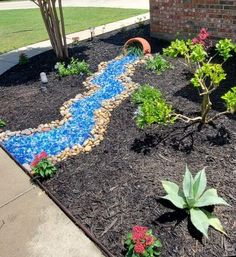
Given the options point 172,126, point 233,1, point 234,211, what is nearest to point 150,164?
point 172,126

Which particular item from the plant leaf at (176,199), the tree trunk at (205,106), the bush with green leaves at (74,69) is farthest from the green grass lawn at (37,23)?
the plant leaf at (176,199)

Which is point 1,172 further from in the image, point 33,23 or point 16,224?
point 33,23

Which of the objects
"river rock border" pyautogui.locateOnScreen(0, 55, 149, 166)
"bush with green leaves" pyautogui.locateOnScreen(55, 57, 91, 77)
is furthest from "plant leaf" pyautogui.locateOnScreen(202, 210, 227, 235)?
"bush with green leaves" pyautogui.locateOnScreen(55, 57, 91, 77)

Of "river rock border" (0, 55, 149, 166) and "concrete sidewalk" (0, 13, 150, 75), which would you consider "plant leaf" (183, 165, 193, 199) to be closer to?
"river rock border" (0, 55, 149, 166)

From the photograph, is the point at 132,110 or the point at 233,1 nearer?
the point at 132,110

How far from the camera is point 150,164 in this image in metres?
4.19

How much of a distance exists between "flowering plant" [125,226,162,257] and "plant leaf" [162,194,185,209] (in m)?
0.46

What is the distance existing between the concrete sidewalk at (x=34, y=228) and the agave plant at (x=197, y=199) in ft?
3.26

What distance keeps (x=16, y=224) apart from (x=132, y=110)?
2696 mm

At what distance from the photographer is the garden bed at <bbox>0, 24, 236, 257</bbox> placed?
327 centimetres

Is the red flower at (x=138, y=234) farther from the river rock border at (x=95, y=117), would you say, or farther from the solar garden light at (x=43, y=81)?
the solar garden light at (x=43, y=81)

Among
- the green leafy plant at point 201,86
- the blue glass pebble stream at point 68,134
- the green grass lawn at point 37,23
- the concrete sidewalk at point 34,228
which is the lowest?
the green grass lawn at point 37,23

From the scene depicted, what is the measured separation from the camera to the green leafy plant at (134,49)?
7.60 m

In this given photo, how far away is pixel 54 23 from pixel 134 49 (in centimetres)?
220
